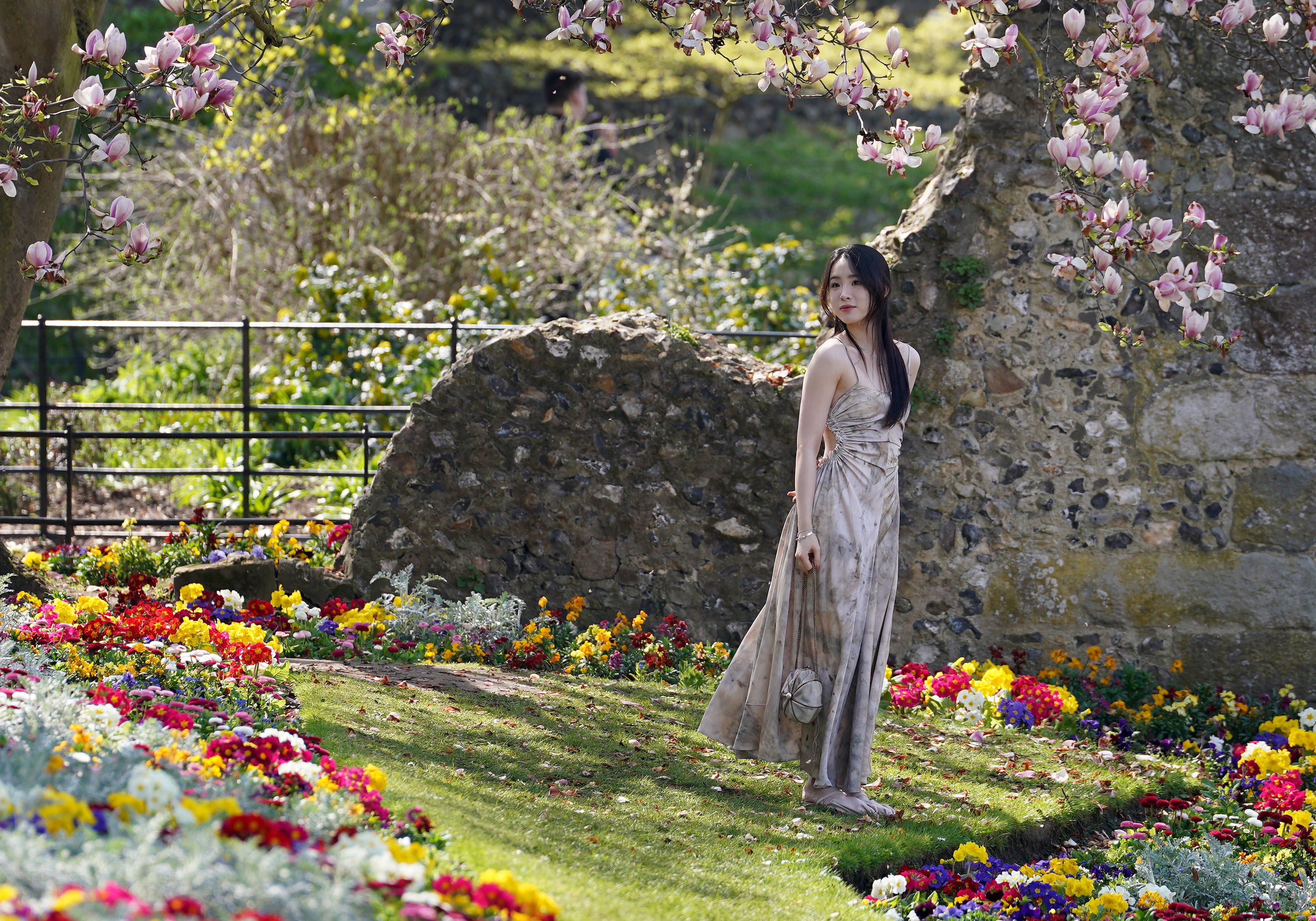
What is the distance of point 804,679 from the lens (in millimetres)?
3906

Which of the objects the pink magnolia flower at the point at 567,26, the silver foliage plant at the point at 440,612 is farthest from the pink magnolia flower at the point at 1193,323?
the silver foliage plant at the point at 440,612

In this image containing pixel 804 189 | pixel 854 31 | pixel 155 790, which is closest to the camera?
pixel 155 790

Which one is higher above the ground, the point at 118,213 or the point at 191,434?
the point at 118,213

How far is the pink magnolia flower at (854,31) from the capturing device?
4.24m

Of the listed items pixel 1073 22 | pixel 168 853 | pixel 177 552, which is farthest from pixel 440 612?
pixel 168 853

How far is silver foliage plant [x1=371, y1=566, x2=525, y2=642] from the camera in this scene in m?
5.70

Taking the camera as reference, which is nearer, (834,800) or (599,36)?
(834,800)

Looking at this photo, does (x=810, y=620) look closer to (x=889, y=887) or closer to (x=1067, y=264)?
(x=889, y=887)

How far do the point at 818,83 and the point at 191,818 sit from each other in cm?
376

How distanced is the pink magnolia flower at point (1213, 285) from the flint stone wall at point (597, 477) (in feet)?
6.86

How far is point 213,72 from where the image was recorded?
3.81 meters

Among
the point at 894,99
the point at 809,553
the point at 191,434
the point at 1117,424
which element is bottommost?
the point at 809,553

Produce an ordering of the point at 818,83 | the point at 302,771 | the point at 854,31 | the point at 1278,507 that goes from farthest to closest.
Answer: the point at 1278,507 < the point at 818,83 < the point at 854,31 < the point at 302,771

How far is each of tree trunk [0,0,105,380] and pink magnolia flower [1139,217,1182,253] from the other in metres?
4.11
